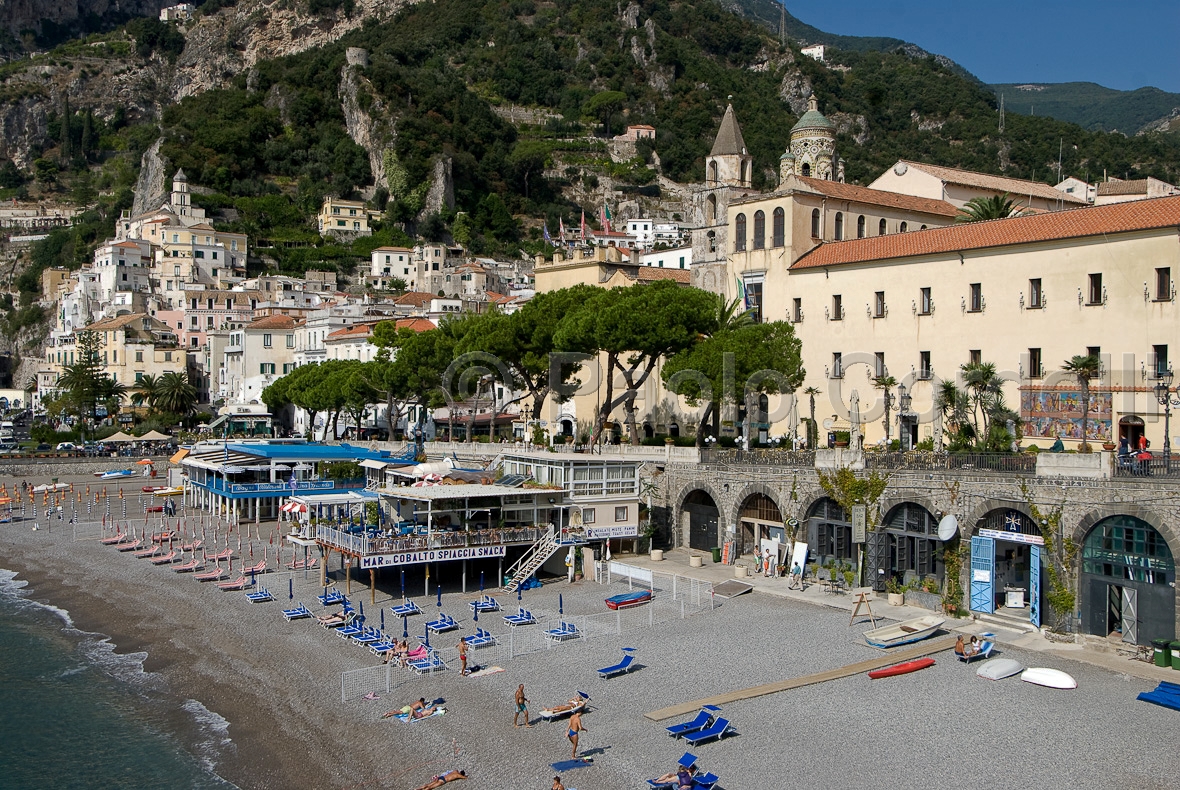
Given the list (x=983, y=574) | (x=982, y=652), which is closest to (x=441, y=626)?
(x=982, y=652)

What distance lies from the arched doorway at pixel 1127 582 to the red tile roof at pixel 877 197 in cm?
2524

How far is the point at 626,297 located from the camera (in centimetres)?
4359

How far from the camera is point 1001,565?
2759cm

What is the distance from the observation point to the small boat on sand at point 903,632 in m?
25.0

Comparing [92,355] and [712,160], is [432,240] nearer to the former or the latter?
[92,355]

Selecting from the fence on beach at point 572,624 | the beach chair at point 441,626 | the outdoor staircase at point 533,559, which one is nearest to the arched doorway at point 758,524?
the fence on beach at point 572,624

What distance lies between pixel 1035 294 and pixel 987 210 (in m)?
12.1

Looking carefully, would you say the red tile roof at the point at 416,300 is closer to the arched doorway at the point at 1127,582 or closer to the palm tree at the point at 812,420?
the palm tree at the point at 812,420

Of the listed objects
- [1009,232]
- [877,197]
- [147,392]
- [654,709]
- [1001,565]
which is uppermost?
[877,197]

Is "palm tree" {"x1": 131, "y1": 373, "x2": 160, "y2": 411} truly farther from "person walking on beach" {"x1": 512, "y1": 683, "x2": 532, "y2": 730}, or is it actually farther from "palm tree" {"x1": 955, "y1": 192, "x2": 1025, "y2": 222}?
"person walking on beach" {"x1": 512, "y1": 683, "x2": 532, "y2": 730}

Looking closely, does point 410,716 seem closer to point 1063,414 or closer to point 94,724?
point 94,724

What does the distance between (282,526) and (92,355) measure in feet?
184

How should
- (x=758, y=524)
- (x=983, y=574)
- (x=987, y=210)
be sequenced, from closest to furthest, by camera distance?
(x=983, y=574)
(x=758, y=524)
(x=987, y=210)

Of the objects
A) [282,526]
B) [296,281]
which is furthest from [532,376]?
[296,281]
